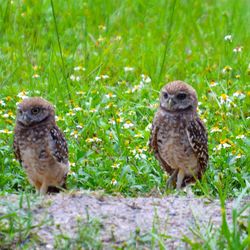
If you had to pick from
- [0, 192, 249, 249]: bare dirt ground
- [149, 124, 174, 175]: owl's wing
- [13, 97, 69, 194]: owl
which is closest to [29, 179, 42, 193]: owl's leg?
[13, 97, 69, 194]: owl

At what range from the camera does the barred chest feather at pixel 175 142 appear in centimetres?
788

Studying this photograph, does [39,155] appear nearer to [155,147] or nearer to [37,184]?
[37,184]

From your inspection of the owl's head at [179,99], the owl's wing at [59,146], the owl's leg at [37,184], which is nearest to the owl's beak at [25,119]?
the owl's wing at [59,146]

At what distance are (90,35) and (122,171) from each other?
12.3 feet

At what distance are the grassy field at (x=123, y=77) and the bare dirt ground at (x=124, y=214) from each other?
423 millimetres

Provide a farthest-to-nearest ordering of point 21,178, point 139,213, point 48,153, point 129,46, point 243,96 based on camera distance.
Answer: point 129,46 < point 243,96 < point 21,178 < point 48,153 < point 139,213

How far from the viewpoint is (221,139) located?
8.74 m

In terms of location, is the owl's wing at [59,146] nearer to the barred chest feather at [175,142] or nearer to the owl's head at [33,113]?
the owl's head at [33,113]

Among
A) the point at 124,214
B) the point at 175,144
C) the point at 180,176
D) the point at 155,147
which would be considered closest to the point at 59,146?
the point at 155,147

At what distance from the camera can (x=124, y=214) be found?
20.8ft

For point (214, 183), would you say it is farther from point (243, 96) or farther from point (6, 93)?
point (6, 93)

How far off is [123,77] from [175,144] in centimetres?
282

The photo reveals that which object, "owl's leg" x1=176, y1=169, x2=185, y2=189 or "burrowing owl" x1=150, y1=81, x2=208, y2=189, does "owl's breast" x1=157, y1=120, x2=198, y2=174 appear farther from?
"owl's leg" x1=176, y1=169, x2=185, y2=189

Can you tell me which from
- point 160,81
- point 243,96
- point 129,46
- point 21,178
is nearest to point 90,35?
point 129,46
